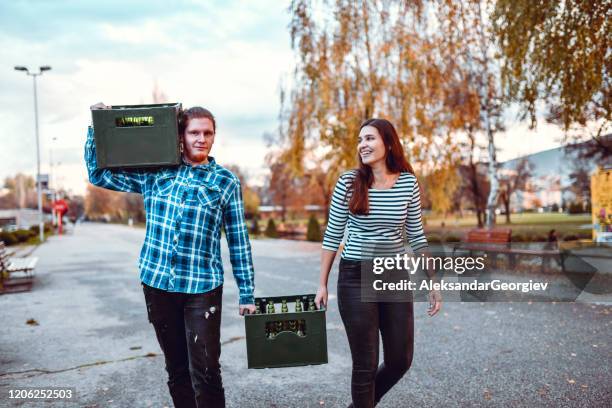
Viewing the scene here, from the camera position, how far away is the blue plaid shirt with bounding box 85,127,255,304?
8.84ft

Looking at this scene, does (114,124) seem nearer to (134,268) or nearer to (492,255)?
(492,255)

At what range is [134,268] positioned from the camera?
14086 mm

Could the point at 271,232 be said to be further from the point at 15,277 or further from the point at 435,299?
the point at 435,299

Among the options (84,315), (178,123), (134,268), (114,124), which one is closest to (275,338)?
(178,123)

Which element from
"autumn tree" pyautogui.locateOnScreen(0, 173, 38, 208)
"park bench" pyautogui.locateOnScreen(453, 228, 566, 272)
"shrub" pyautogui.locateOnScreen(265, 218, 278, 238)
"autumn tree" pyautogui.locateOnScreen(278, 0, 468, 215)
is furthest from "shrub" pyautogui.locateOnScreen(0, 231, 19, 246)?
"autumn tree" pyautogui.locateOnScreen(0, 173, 38, 208)

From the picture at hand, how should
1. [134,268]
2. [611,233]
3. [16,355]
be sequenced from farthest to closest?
[134,268] → [611,233] → [16,355]

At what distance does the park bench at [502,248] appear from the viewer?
10117mm

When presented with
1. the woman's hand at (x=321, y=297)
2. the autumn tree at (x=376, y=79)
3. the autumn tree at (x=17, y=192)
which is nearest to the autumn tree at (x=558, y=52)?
the autumn tree at (x=376, y=79)

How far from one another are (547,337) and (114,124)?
5.05m

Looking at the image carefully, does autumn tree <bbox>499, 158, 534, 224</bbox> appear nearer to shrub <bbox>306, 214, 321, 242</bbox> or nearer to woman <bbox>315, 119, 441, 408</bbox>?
shrub <bbox>306, 214, 321, 242</bbox>

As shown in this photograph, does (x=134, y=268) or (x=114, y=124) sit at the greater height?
(x=114, y=124)

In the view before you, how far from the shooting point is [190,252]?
271 centimetres

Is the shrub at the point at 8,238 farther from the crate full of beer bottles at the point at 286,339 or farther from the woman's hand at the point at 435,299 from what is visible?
the woman's hand at the point at 435,299

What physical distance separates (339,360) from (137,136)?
316cm
